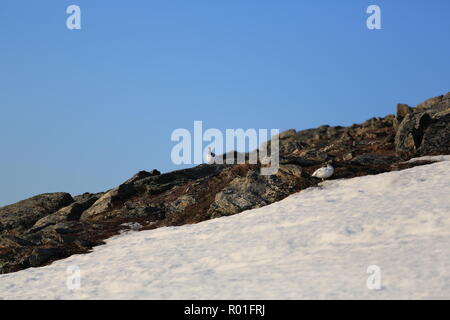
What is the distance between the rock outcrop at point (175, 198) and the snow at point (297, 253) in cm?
135

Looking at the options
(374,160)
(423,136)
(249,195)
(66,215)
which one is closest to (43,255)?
(66,215)

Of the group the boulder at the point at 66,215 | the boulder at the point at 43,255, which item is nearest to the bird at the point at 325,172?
the boulder at the point at 43,255

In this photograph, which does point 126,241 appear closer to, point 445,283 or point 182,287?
point 182,287

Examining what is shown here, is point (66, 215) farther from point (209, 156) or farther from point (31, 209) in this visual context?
point (209, 156)

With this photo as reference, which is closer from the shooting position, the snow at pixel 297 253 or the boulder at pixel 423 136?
the snow at pixel 297 253

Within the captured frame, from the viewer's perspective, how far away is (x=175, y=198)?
37000 millimetres

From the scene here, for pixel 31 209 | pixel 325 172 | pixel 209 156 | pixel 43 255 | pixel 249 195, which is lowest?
pixel 43 255

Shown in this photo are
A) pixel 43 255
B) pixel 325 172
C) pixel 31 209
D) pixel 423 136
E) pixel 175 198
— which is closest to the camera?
pixel 43 255

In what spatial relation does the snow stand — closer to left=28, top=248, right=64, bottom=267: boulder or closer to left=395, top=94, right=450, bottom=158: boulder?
left=28, top=248, right=64, bottom=267: boulder

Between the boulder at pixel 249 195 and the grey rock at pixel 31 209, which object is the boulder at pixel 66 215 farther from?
the boulder at pixel 249 195

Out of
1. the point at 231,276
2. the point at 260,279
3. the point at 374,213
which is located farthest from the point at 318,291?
the point at 374,213

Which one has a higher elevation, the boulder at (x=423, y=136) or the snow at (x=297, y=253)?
the boulder at (x=423, y=136)

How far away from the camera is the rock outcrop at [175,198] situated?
31.3 meters

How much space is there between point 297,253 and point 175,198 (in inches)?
587
